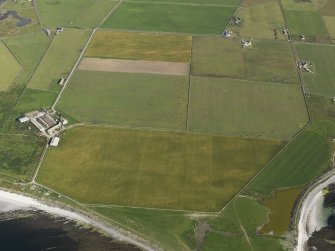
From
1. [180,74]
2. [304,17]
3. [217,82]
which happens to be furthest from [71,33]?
[304,17]

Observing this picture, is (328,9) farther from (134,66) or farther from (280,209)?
(280,209)

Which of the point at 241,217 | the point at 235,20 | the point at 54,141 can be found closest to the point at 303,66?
the point at 235,20

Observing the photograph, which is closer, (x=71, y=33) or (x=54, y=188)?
(x=54, y=188)

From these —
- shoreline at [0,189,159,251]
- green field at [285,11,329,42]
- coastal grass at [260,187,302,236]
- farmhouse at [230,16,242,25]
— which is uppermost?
shoreline at [0,189,159,251]

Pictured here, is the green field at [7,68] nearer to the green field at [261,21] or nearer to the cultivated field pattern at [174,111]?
the cultivated field pattern at [174,111]

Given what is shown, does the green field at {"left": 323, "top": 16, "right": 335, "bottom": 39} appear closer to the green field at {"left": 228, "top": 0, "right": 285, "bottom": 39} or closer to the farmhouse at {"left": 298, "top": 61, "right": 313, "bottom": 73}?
the green field at {"left": 228, "top": 0, "right": 285, "bottom": 39}

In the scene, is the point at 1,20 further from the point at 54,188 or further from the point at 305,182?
the point at 305,182

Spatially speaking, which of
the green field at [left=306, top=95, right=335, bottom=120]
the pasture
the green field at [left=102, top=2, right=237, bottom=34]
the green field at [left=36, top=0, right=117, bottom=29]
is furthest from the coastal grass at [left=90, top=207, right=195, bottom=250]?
the green field at [left=36, top=0, right=117, bottom=29]

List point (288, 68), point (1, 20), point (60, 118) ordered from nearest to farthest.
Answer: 1. point (60, 118)
2. point (288, 68)
3. point (1, 20)
